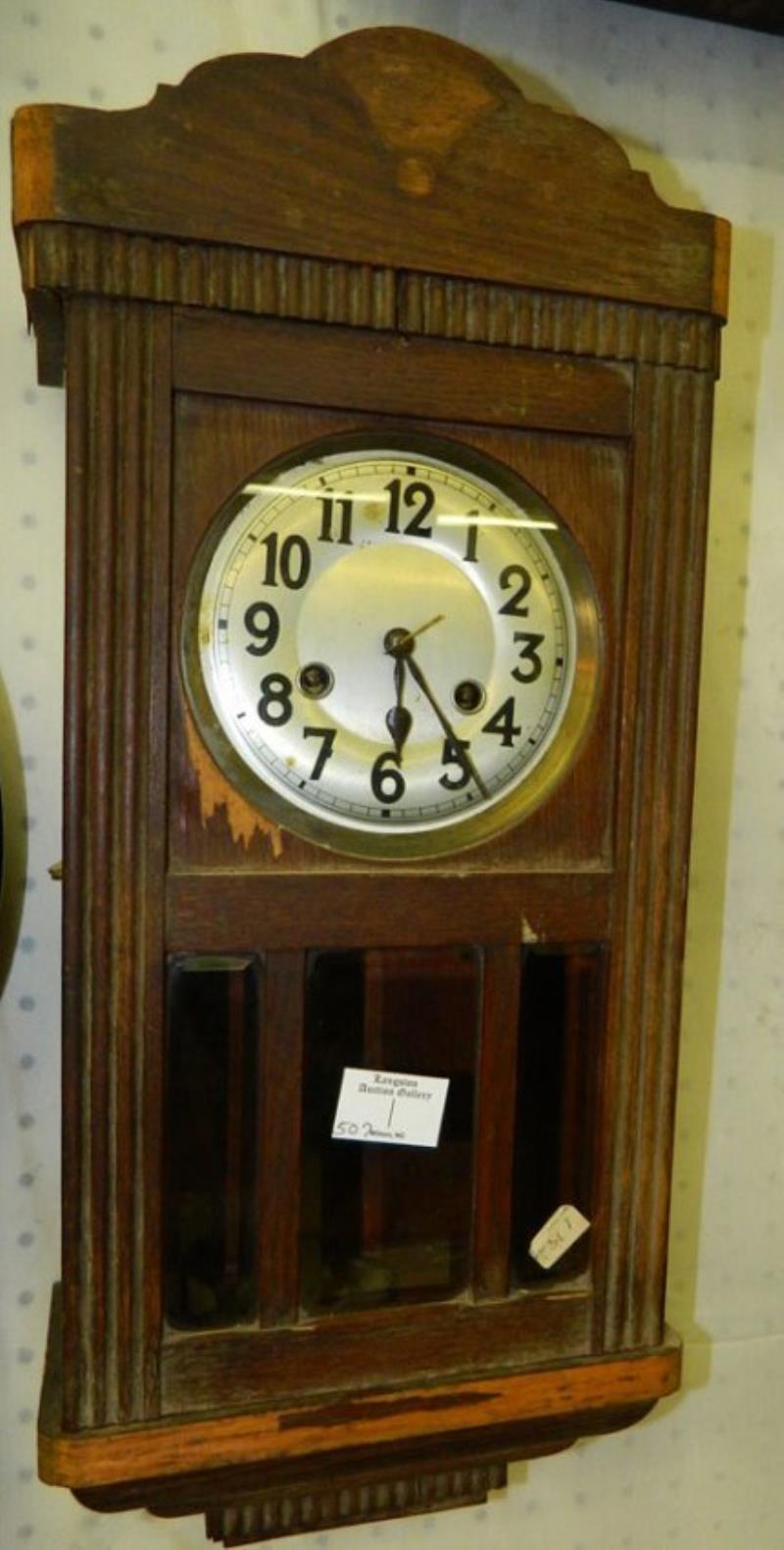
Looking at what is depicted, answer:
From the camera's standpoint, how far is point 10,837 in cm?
88

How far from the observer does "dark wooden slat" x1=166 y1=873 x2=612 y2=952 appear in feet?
2.10

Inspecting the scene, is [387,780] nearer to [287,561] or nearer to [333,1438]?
[287,561]

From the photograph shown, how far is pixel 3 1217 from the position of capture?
2.93 feet

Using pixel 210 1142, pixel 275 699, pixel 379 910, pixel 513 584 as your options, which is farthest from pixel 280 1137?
pixel 513 584

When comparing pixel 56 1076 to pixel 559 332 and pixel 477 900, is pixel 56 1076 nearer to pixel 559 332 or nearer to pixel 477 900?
pixel 477 900

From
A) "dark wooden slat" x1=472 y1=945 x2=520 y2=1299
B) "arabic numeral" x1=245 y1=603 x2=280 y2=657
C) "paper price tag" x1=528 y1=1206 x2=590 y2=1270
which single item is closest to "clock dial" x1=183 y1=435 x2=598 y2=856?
"arabic numeral" x1=245 y1=603 x2=280 y2=657

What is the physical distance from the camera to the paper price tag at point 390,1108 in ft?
2.24

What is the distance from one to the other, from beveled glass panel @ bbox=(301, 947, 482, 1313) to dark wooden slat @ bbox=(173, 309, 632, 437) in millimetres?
339

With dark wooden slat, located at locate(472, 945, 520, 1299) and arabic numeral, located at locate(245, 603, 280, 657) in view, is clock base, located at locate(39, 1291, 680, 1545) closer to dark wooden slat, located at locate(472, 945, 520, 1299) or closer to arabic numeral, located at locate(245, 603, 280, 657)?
dark wooden slat, located at locate(472, 945, 520, 1299)

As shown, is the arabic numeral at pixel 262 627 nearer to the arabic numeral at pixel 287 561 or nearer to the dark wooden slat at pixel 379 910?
the arabic numeral at pixel 287 561

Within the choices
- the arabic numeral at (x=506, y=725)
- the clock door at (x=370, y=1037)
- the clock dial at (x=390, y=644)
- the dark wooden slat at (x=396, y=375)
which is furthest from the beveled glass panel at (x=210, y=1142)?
the dark wooden slat at (x=396, y=375)

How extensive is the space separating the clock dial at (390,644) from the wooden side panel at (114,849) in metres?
0.04

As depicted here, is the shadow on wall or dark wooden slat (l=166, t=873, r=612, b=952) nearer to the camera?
dark wooden slat (l=166, t=873, r=612, b=952)

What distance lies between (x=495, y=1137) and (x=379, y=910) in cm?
17
